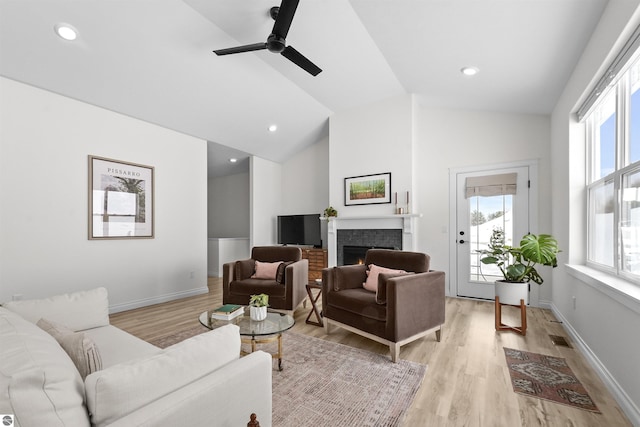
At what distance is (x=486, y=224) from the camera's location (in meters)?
4.48

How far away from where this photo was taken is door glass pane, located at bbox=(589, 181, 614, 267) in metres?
2.50

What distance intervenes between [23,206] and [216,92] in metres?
2.54

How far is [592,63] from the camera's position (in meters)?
2.41

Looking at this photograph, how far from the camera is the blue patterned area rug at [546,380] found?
6.48 ft

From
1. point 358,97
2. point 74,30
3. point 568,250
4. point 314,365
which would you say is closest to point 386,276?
point 314,365

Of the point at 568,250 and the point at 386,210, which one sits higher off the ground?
the point at 386,210

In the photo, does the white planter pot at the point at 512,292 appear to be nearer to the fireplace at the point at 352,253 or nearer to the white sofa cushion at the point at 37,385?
the fireplace at the point at 352,253

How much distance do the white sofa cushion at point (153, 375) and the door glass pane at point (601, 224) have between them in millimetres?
3093

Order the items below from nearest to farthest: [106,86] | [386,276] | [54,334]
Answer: [54,334] → [386,276] → [106,86]

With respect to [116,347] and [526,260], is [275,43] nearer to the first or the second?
[116,347]

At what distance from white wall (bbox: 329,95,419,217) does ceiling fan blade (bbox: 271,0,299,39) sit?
2.71 metres

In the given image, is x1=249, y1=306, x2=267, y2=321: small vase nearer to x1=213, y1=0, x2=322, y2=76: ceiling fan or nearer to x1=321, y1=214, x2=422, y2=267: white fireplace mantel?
x1=213, y1=0, x2=322, y2=76: ceiling fan

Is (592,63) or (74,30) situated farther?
(74,30)

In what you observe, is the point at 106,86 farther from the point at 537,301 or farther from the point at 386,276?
the point at 537,301
